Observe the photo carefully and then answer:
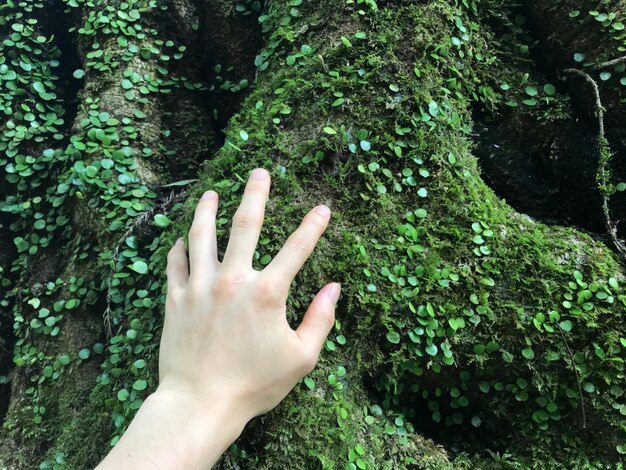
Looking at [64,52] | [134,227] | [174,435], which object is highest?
[174,435]

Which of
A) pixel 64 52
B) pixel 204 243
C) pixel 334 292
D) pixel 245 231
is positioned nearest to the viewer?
pixel 245 231

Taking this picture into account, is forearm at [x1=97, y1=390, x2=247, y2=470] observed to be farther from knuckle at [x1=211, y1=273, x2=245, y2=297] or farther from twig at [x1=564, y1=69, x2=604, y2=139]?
twig at [x1=564, y1=69, x2=604, y2=139]

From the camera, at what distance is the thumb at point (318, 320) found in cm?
174

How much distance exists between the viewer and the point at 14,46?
3.08 metres

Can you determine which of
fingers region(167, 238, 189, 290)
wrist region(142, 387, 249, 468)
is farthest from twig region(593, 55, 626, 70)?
wrist region(142, 387, 249, 468)

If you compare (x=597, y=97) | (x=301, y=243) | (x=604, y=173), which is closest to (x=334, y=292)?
(x=301, y=243)

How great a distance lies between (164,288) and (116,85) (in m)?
1.48

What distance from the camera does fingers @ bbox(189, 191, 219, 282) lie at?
177 cm

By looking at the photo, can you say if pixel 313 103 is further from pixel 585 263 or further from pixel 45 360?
pixel 45 360

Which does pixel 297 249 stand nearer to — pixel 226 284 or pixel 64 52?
pixel 226 284

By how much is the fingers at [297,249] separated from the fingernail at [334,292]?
243mm

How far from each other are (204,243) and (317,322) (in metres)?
0.54

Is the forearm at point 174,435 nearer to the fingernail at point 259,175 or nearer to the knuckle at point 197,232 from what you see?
the knuckle at point 197,232

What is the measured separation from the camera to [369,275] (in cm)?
212
